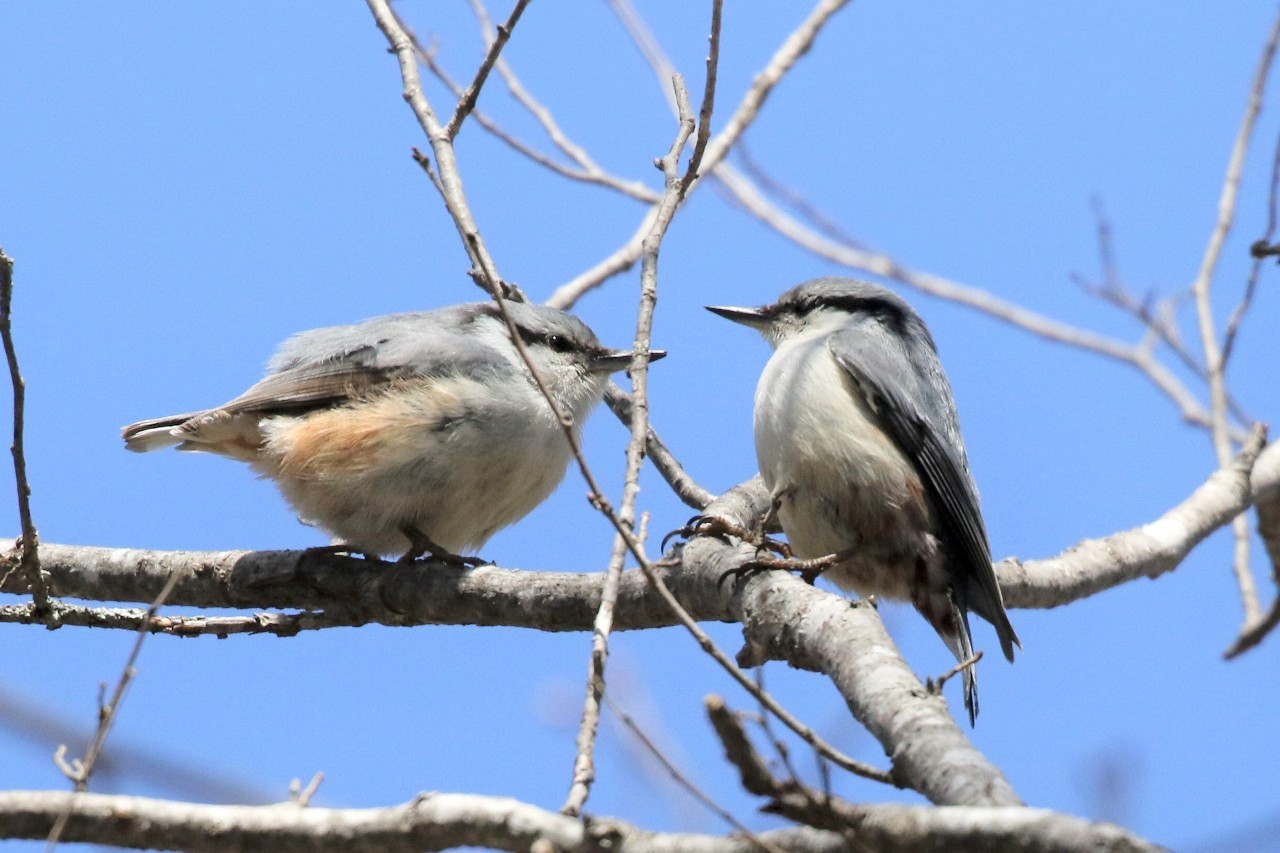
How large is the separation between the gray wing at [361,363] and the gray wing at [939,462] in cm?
124

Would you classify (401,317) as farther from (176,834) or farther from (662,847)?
(662,847)

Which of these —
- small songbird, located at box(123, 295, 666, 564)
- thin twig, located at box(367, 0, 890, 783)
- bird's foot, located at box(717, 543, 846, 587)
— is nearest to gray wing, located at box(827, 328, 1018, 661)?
bird's foot, located at box(717, 543, 846, 587)

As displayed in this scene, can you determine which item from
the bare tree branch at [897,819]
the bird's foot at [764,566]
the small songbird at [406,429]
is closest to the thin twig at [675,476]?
the small songbird at [406,429]

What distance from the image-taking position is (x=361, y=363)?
4.29 m

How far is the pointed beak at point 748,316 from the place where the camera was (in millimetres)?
4586

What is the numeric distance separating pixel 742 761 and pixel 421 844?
0.78m

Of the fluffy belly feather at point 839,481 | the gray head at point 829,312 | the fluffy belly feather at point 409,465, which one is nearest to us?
the fluffy belly feather at point 839,481

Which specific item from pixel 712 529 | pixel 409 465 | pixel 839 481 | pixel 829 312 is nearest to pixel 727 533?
pixel 712 529

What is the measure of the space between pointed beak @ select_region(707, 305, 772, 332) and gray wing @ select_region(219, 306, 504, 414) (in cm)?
87

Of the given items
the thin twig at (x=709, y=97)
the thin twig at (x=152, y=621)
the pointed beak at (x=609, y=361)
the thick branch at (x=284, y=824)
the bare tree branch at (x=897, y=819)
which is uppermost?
the pointed beak at (x=609, y=361)

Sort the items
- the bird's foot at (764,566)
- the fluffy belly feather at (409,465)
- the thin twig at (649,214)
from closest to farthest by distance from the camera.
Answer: the thin twig at (649,214) < the bird's foot at (764,566) < the fluffy belly feather at (409,465)

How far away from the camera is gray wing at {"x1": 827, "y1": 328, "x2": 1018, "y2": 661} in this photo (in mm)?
3758

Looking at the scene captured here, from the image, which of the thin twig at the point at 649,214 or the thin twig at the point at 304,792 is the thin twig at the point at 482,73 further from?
the thin twig at the point at 304,792

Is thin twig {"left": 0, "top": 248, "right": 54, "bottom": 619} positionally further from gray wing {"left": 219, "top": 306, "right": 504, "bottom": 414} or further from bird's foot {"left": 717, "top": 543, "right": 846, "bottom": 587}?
bird's foot {"left": 717, "top": 543, "right": 846, "bottom": 587}
